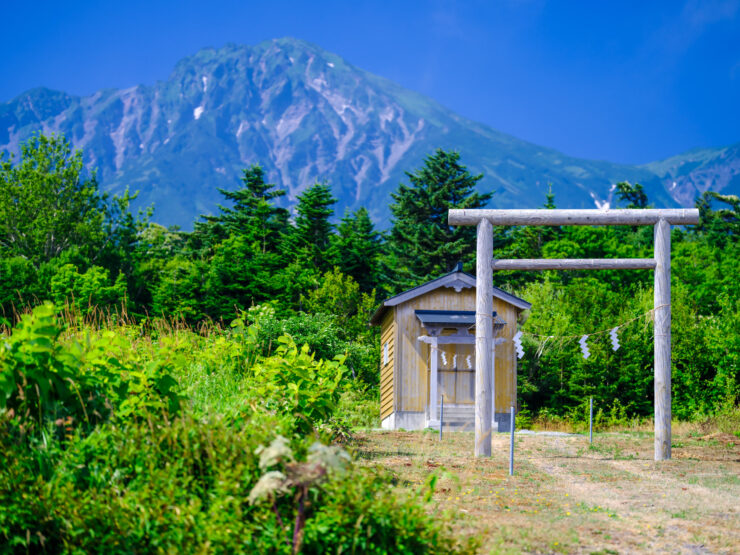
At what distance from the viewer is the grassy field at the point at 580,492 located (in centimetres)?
641

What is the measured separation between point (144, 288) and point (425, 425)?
25421mm

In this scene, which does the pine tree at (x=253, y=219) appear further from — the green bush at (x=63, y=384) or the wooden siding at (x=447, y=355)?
the green bush at (x=63, y=384)

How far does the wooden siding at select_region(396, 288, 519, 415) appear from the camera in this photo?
76.6 ft

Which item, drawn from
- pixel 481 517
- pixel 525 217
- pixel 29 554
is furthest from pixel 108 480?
pixel 525 217

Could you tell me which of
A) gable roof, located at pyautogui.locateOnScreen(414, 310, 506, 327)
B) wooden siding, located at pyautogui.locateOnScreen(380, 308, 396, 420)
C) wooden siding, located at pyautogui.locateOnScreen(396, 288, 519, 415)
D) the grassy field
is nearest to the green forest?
the grassy field

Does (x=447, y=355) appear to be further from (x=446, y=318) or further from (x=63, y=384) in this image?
(x=63, y=384)

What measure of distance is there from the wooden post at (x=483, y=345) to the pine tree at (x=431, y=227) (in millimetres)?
25895

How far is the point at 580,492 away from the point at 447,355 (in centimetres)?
1447

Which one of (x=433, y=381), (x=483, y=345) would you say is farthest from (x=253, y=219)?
(x=483, y=345)

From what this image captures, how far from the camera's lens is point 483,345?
13102 millimetres

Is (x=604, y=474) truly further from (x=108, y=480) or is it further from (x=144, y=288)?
(x=144, y=288)

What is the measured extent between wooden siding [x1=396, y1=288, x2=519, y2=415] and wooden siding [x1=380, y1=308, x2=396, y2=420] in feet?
0.94

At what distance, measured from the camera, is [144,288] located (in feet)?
145

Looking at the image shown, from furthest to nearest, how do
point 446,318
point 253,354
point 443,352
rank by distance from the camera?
point 443,352 → point 446,318 → point 253,354
